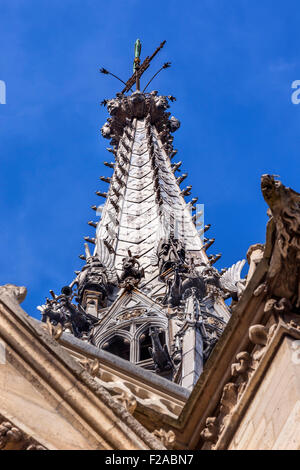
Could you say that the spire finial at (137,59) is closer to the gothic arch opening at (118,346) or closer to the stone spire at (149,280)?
the stone spire at (149,280)

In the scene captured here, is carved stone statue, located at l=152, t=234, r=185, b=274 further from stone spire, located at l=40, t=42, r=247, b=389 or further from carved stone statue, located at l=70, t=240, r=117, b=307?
carved stone statue, located at l=70, t=240, r=117, b=307

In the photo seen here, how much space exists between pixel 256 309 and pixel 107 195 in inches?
1493

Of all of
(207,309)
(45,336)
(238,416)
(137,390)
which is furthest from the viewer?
(207,309)

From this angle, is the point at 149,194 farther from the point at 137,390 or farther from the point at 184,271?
the point at 137,390

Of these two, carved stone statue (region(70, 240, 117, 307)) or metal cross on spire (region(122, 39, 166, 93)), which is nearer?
carved stone statue (region(70, 240, 117, 307))

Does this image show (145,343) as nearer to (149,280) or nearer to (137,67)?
(149,280)

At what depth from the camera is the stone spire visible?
22.6 m

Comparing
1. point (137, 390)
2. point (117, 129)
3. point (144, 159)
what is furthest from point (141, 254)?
point (137, 390)

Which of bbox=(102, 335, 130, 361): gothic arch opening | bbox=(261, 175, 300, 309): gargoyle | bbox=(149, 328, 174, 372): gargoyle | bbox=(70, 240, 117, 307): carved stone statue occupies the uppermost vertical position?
bbox=(70, 240, 117, 307): carved stone statue

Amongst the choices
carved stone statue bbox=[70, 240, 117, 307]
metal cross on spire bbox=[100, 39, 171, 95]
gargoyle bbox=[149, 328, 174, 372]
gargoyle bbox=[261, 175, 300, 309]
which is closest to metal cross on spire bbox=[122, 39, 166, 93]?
metal cross on spire bbox=[100, 39, 171, 95]

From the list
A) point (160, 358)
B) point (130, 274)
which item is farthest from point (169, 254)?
point (160, 358)

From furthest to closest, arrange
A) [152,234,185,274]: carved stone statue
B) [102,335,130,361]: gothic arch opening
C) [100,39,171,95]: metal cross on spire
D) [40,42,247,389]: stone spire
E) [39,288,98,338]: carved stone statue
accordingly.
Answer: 1. [100,39,171,95]: metal cross on spire
2. [152,234,185,274]: carved stone statue
3. [102,335,130,361]: gothic arch opening
4. [39,288,98,338]: carved stone statue
5. [40,42,247,389]: stone spire

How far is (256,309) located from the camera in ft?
28.4

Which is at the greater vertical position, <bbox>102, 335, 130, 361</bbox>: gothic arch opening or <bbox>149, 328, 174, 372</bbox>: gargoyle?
<bbox>102, 335, 130, 361</bbox>: gothic arch opening
